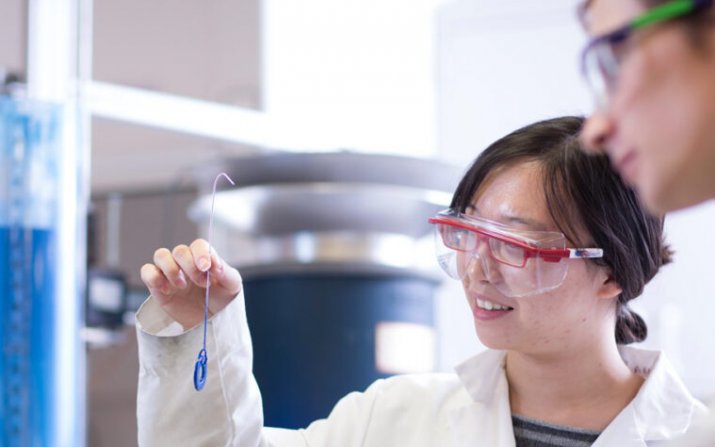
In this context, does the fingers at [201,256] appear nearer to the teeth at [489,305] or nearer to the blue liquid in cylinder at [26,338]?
Result: the teeth at [489,305]

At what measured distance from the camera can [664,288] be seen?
259 cm

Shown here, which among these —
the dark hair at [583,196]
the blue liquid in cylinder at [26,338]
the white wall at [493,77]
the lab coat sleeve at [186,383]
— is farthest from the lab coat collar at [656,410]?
the white wall at [493,77]

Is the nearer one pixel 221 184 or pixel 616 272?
pixel 616 272

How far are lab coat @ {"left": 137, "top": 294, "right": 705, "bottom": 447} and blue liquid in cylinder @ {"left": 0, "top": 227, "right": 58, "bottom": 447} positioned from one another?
0.46 metres

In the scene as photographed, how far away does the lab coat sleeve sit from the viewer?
1.16 meters

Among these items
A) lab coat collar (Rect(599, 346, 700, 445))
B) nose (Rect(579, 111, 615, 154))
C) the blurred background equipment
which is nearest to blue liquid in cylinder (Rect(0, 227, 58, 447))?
the blurred background equipment

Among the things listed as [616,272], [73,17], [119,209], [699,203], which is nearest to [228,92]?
[119,209]

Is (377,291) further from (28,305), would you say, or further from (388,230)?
(28,305)

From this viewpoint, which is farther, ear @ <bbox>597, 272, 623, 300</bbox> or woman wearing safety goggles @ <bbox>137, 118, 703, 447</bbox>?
ear @ <bbox>597, 272, 623, 300</bbox>

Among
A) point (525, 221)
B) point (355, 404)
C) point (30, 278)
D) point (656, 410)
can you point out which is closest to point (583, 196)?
point (525, 221)

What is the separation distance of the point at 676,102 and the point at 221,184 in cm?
121

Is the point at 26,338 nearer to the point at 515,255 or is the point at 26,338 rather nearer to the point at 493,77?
the point at 515,255

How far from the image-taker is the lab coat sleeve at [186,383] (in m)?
1.16

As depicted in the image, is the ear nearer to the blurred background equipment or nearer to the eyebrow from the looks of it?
the eyebrow
